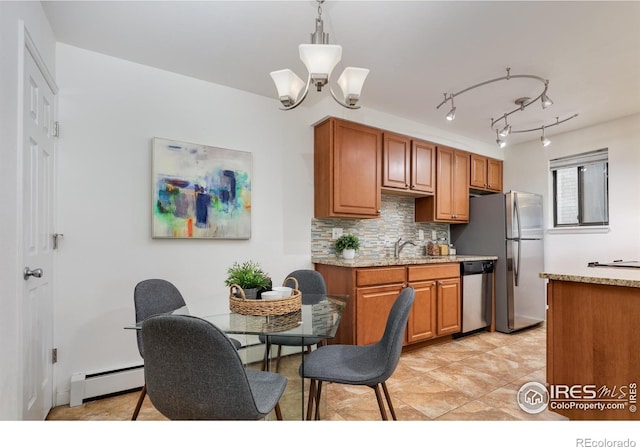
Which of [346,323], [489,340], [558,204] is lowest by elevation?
[489,340]

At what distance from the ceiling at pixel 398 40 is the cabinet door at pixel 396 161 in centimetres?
54

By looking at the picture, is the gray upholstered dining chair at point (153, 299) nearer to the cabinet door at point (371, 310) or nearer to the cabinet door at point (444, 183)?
the cabinet door at point (371, 310)

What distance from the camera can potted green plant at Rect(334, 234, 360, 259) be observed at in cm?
323

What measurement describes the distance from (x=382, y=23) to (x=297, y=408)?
2432 mm

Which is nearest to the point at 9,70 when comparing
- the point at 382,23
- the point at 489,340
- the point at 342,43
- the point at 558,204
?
the point at 342,43

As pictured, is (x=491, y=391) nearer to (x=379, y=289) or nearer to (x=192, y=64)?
(x=379, y=289)

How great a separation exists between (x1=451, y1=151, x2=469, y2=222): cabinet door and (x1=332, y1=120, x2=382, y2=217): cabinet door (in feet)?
3.97

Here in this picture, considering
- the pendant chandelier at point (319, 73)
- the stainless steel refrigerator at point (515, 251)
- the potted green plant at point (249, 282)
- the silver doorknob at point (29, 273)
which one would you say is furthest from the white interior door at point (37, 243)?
the stainless steel refrigerator at point (515, 251)

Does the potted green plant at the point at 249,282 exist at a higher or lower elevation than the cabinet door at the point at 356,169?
lower

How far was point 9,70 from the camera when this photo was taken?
4.72 ft

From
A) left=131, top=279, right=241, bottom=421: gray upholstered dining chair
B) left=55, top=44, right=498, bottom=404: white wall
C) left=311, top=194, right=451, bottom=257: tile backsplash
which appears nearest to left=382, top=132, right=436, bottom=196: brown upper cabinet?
left=311, top=194, right=451, bottom=257: tile backsplash

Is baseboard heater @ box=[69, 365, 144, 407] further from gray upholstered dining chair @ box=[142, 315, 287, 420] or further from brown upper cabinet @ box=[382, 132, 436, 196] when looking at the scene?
brown upper cabinet @ box=[382, 132, 436, 196]

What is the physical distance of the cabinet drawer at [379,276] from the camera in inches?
112

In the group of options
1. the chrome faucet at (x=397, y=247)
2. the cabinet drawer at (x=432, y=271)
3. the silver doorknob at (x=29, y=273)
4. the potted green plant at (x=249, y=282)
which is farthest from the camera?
the chrome faucet at (x=397, y=247)
